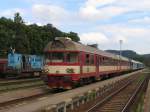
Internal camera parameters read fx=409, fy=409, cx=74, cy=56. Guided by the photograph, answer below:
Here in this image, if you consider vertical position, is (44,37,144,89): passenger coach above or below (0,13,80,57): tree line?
below

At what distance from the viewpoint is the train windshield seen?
2673 centimetres

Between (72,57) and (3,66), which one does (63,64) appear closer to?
(72,57)

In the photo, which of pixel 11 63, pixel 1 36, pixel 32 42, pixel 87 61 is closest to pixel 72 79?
pixel 87 61

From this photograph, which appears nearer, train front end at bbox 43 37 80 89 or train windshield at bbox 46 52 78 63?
train front end at bbox 43 37 80 89

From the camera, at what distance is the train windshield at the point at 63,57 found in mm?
26734

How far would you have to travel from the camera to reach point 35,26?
94625 millimetres

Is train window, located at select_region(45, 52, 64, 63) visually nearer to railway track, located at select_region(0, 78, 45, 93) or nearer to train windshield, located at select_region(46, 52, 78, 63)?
train windshield, located at select_region(46, 52, 78, 63)

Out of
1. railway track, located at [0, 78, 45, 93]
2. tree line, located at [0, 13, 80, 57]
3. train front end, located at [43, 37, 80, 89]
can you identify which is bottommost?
railway track, located at [0, 78, 45, 93]

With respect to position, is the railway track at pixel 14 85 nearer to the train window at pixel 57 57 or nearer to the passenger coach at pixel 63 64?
the passenger coach at pixel 63 64

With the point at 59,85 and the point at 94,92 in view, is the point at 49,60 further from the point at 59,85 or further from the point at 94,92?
the point at 94,92

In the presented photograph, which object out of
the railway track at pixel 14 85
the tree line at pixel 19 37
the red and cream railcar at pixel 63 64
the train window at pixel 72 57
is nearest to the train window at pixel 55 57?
the red and cream railcar at pixel 63 64

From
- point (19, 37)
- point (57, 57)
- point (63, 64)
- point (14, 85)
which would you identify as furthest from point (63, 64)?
point (19, 37)

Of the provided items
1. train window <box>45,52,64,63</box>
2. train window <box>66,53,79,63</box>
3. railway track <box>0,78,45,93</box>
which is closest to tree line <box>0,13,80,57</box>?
railway track <box>0,78,45,93</box>

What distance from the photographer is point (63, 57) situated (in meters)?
26.8
